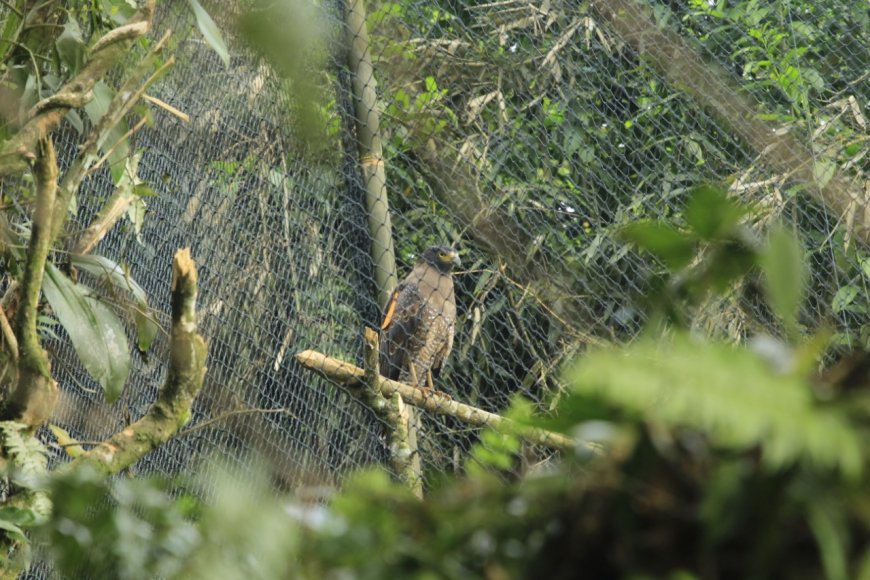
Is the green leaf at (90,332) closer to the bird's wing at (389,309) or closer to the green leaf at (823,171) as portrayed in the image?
the bird's wing at (389,309)

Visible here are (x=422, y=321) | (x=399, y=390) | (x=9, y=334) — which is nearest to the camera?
(x=9, y=334)

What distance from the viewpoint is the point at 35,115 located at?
1.49 m

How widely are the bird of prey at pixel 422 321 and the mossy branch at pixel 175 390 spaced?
1.38m

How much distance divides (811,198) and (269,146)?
1.13m

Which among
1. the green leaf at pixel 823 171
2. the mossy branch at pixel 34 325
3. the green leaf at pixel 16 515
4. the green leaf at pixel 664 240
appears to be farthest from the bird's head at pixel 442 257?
the green leaf at pixel 664 240

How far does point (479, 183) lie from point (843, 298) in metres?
0.77

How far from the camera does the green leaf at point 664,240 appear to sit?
0.41 m

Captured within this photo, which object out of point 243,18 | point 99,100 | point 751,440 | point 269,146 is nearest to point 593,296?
point 269,146

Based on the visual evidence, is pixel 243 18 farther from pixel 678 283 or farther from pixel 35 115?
pixel 35 115

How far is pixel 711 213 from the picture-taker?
40 cm

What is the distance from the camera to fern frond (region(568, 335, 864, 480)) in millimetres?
320

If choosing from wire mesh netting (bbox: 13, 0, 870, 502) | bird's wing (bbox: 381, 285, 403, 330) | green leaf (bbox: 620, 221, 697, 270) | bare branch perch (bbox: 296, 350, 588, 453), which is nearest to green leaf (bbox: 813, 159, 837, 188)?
wire mesh netting (bbox: 13, 0, 870, 502)

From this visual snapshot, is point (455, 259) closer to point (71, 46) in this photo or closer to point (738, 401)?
point (71, 46)

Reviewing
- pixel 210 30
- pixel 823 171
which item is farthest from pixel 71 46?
pixel 823 171
